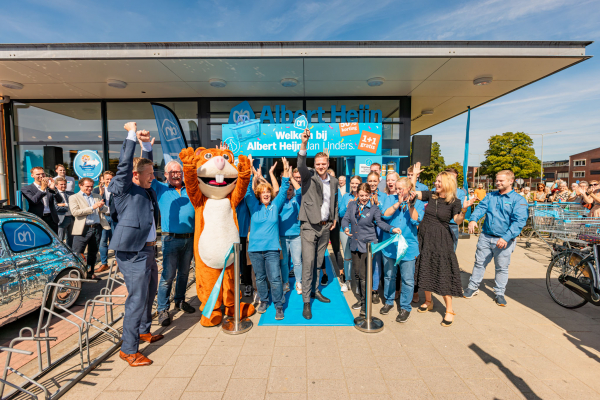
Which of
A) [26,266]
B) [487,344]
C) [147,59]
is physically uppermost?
[147,59]

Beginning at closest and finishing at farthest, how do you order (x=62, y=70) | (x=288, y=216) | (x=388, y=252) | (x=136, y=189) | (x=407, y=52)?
1. (x=136, y=189)
2. (x=388, y=252)
3. (x=288, y=216)
4. (x=407, y=52)
5. (x=62, y=70)

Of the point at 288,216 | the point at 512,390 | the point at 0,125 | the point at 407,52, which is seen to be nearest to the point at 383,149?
the point at 407,52

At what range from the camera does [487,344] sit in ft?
10.4

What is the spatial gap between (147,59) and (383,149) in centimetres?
696

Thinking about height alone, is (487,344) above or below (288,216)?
below

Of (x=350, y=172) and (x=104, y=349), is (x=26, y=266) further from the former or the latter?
(x=350, y=172)

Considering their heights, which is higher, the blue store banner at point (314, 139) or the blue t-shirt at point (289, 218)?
the blue store banner at point (314, 139)

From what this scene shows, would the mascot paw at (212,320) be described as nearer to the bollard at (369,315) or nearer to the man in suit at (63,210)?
the bollard at (369,315)

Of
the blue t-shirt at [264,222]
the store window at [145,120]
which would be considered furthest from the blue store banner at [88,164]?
the blue t-shirt at [264,222]

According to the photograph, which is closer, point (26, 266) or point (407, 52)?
point (26, 266)

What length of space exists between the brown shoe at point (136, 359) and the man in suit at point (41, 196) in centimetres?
420

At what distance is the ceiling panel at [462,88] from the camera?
7594mm

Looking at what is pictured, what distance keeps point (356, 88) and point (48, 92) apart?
9.28 meters

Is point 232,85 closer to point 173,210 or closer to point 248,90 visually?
point 248,90
